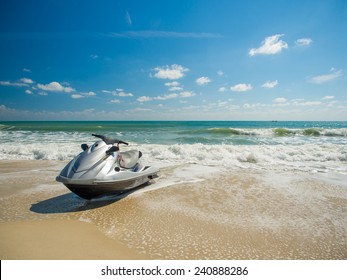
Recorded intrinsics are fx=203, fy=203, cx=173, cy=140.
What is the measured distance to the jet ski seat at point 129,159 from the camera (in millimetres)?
5240

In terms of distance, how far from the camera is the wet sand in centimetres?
297

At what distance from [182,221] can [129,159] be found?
93.9 inches

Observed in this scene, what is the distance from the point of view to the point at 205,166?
29.0 feet

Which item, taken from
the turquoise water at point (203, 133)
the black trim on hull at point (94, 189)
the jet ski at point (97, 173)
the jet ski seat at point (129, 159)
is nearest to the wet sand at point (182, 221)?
the black trim on hull at point (94, 189)

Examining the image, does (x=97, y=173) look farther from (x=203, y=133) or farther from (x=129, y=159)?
(x=203, y=133)

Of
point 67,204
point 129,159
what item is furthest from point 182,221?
point 67,204

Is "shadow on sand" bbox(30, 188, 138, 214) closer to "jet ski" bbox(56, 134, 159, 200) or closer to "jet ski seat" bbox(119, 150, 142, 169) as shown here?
"jet ski" bbox(56, 134, 159, 200)

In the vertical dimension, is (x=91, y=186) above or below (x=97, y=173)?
below

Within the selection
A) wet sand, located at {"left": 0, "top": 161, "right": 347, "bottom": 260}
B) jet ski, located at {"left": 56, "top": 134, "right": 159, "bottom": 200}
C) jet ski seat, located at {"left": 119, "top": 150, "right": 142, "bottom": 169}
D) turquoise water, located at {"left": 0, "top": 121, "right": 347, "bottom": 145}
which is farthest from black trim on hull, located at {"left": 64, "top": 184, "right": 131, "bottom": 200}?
turquoise water, located at {"left": 0, "top": 121, "right": 347, "bottom": 145}

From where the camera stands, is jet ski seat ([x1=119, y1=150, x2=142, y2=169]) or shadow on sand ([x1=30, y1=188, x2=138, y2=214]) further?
jet ski seat ([x1=119, y1=150, x2=142, y2=169])

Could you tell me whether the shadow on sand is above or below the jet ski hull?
below

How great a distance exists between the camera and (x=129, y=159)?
220 inches

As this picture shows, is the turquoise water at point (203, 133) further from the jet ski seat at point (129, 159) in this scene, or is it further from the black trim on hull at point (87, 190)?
the black trim on hull at point (87, 190)

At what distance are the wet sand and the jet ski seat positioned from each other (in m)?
0.80
